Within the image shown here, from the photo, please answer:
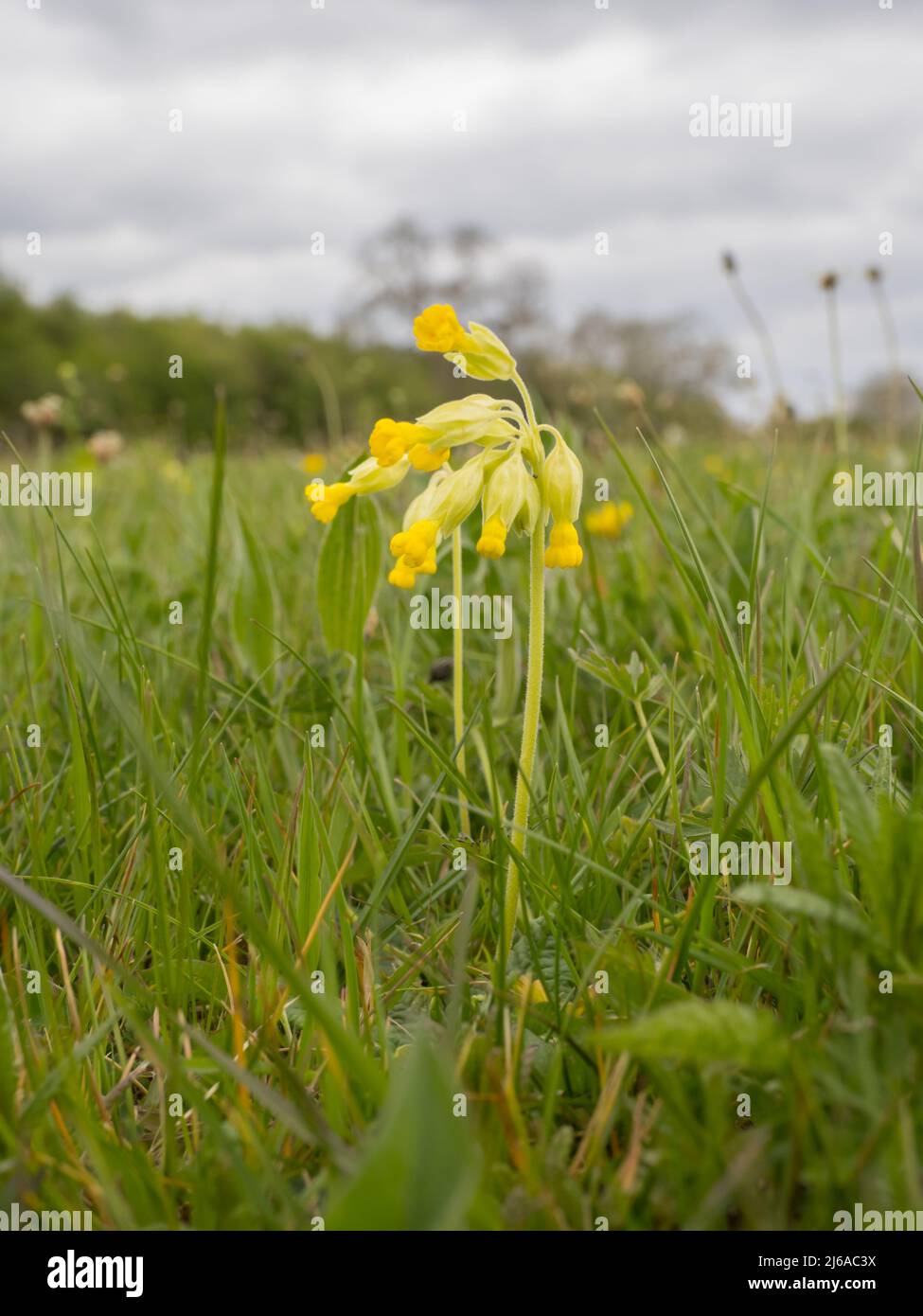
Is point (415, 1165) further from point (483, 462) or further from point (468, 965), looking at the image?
point (483, 462)

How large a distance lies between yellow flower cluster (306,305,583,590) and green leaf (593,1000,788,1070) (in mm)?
673

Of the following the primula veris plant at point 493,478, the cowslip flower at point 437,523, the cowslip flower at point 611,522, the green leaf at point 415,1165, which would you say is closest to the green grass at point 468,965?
the green leaf at point 415,1165

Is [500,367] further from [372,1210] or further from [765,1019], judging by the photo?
[372,1210]

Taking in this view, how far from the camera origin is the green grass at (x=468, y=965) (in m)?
0.99

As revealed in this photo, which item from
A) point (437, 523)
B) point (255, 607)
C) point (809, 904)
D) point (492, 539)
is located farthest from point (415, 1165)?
point (255, 607)

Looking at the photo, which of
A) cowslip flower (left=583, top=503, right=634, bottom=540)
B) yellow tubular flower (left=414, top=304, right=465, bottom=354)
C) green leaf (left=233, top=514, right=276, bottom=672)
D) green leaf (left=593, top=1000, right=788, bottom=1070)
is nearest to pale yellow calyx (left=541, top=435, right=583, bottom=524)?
yellow tubular flower (left=414, top=304, right=465, bottom=354)

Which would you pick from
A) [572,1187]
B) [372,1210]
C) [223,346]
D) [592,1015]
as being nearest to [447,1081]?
[372,1210]

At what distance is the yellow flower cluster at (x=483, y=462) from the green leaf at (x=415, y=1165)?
2.57 feet

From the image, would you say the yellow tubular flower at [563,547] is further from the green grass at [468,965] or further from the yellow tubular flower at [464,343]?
the yellow tubular flower at [464,343]

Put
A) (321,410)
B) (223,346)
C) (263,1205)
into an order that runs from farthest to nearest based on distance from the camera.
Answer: (223,346)
(321,410)
(263,1205)

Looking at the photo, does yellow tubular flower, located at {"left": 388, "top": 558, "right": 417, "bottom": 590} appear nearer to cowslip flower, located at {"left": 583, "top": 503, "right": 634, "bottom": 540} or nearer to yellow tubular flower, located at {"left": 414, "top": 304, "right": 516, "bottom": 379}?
yellow tubular flower, located at {"left": 414, "top": 304, "right": 516, "bottom": 379}

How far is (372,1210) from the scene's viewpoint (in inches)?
32.9

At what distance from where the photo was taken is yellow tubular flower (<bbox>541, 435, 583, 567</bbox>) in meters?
1.50
